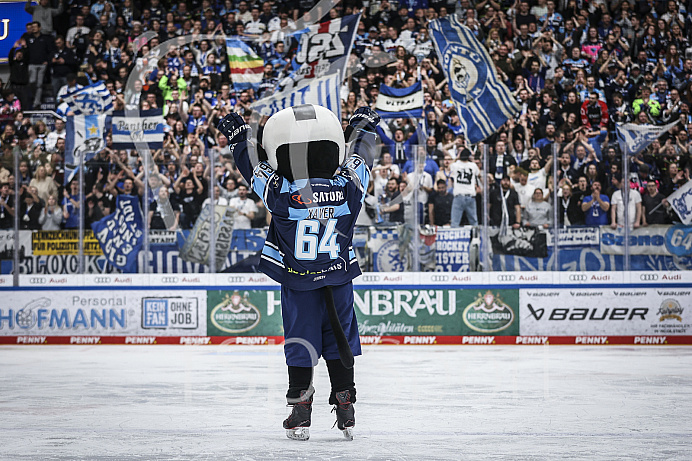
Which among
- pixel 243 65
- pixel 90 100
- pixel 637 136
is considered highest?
pixel 243 65

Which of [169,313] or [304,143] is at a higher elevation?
[304,143]

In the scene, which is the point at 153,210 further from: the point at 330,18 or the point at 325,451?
the point at 325,451

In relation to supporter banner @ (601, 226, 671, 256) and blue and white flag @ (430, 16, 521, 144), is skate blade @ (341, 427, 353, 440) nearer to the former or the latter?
supporter banner @ (601, 226, 671, 256)

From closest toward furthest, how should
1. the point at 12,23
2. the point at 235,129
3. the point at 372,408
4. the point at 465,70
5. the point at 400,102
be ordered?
the point at 235,129 → the point at 372,408 → the point at 400,102 → the point at 465,70 → the point at 12,23

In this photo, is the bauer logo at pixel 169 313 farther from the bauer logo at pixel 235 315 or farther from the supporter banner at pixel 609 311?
the supporter banner at pixel 609 311

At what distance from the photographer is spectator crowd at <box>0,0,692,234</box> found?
1146 cm

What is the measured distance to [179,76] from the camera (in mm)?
15695

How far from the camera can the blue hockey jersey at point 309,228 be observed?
4965mm

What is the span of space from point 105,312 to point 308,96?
4840mm

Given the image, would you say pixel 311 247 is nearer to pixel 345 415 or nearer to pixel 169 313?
pixel 345 415

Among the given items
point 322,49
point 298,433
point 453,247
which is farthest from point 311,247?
point 322,49

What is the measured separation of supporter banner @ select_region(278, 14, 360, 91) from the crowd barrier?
483cm

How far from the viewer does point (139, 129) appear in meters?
14.4

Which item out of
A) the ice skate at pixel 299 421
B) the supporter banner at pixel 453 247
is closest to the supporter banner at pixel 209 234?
the supporter banner at pixel 453 247
